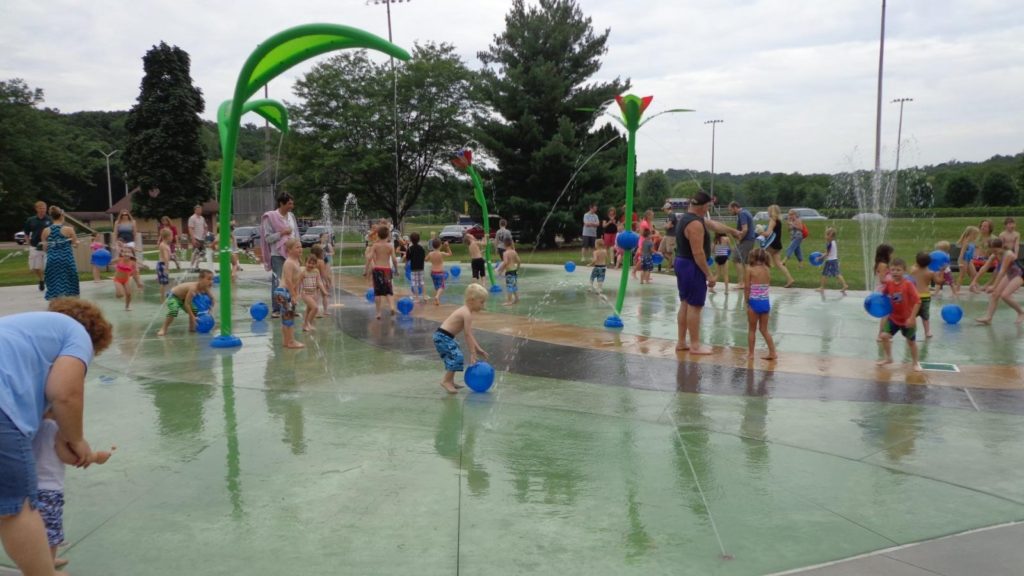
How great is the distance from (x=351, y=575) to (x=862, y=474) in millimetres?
3598

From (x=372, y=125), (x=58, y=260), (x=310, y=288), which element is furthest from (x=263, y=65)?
(x=372, y=125)

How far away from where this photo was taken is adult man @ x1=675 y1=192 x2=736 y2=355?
28.2 ft

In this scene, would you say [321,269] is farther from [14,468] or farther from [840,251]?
[840,251]

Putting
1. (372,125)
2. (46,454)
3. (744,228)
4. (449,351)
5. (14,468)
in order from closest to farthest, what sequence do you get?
(14,468)
(46,454)
(449,351)
(744,228)
(372,125)

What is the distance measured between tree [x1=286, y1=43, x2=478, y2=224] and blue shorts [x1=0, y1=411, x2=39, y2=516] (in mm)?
29932

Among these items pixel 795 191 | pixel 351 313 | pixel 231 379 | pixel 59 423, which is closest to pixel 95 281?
pixel 351 313

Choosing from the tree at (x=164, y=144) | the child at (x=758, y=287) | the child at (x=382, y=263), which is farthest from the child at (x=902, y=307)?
the tree at (x=164, y=144)

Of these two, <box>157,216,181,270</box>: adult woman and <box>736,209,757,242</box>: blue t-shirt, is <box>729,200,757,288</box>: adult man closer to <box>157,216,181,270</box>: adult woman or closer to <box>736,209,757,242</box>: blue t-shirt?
<box>736,209,757,242</box>: blue t-shirt

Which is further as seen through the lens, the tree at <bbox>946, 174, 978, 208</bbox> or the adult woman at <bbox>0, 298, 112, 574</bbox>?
the tree at <bbox>946, 174, 978, 208</bbox>

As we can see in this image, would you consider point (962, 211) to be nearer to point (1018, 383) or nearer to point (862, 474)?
point (1018, 383)

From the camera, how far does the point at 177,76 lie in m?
54.2

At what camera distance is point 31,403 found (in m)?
2.96

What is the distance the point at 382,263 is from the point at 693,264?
213 inches

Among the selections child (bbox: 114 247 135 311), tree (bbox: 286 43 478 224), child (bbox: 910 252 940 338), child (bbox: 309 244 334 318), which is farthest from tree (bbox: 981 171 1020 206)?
child (bbox: 114 247 135 311)
